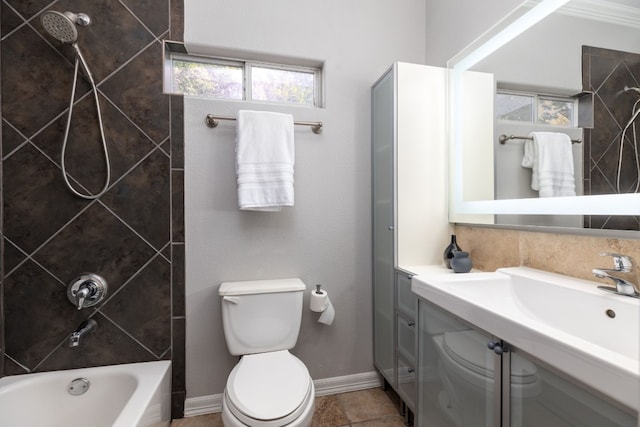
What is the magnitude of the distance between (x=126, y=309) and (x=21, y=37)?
1.47m

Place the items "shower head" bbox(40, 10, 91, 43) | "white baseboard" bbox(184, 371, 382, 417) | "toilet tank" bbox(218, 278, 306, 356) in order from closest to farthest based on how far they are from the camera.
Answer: "shower head" bbox(40, 10, 91, 43), "toilet tank" bbox(218, 278, 306, 356), "white baseboard" bbox(184, 371, 382, 417)

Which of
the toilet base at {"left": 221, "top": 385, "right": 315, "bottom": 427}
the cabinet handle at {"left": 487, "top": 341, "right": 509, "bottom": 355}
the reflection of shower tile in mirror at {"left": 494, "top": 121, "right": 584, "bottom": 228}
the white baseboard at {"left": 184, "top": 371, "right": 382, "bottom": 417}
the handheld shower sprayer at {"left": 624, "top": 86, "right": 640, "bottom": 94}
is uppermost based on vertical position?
the handheld shower sprayer at {"left": 624, "top": 86, "right": 640, "bottom": 94}

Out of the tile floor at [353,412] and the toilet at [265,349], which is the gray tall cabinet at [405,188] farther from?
the toilet at [265,349]

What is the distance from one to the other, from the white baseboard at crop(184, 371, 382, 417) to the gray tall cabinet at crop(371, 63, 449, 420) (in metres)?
0.16

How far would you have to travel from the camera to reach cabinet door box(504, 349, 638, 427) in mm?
564

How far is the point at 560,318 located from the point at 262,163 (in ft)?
4.65

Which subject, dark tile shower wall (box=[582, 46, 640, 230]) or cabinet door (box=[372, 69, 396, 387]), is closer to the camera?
dark tile shower wall (box=[582, 46, 640, 230])

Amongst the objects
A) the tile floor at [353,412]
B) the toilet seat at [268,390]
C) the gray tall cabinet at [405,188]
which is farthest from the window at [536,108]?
the tile floor at [353,412]

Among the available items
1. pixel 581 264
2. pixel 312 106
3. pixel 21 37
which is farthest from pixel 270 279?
pixel 21 37

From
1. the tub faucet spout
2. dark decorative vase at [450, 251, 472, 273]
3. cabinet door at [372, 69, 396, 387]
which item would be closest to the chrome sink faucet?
dark decorative vase at [450, 251, 472, 273]

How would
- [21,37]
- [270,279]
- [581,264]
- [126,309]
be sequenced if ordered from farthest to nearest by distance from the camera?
[270,279]
[126,309]
[21,37]
[581,264]

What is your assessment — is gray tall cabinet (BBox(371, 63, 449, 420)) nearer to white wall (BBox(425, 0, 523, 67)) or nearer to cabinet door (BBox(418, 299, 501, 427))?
white wall (BBox(425, 0, 523, 67))

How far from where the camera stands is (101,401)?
1428 mm

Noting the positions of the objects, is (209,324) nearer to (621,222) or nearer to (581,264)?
(581,264)
